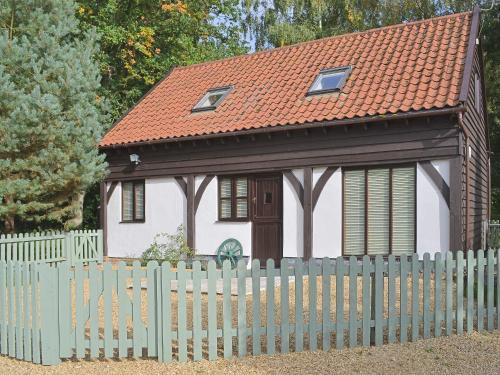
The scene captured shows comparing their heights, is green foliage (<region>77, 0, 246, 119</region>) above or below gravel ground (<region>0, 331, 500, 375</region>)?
above

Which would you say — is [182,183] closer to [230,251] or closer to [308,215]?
[230,251]

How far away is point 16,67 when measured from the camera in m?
14.7

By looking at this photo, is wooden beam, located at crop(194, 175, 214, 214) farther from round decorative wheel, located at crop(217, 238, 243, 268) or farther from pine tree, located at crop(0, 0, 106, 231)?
pine tree, located at crop(0, 0, 106, 231)

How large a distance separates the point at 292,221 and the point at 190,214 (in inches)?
118

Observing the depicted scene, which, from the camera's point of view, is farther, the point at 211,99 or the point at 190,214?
the point at 211,99

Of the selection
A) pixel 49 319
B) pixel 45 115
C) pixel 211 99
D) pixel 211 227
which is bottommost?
pixel 49 319

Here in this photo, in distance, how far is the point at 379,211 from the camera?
39.0 ft

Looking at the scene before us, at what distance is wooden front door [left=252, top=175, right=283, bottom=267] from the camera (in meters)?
13.3

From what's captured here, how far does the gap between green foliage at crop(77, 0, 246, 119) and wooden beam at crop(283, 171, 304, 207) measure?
11.6 m

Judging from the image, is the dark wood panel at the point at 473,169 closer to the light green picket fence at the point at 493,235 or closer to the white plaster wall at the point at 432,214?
the light green picket fence at the point at 493,235

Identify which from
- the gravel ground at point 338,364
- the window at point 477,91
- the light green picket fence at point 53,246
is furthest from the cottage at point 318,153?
the gravel ground at point 338,364

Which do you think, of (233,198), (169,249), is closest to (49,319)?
(233,198)

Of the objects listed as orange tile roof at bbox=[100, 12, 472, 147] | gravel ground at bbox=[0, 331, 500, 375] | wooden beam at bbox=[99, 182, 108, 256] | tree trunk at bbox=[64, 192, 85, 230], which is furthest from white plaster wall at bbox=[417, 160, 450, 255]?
tree trunk at bbox=[64, 192, 85, 230]

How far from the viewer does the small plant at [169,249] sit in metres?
14.4
